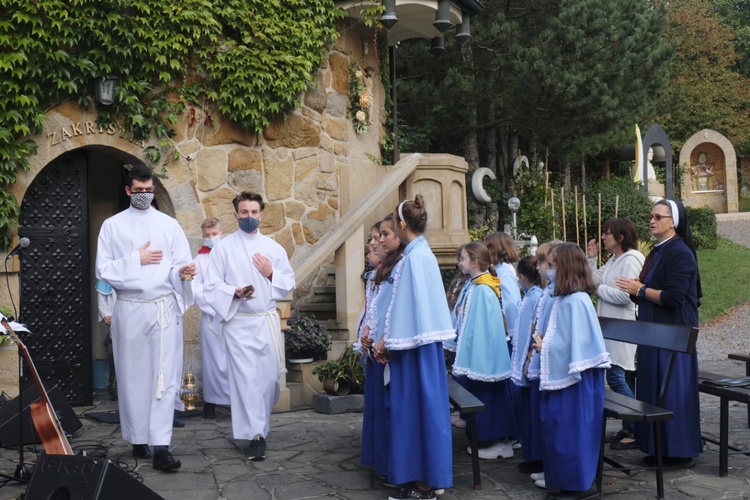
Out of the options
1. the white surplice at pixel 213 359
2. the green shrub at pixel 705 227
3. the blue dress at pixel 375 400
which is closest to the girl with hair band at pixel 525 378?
the blue dress at pixel 375 400

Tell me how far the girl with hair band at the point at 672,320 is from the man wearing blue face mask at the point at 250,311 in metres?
2.78

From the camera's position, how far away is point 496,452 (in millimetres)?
6559

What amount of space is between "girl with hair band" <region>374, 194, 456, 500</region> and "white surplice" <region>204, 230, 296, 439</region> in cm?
159

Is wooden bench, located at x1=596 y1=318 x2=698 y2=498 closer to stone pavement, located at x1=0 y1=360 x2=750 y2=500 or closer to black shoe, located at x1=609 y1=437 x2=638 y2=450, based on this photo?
stone pavement, located at x1=0 y1=360 x2=750 y2=500

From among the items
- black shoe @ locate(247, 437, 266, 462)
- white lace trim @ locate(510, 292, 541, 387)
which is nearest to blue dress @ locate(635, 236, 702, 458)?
white lace trim @ locate(510, 292, 541, 387)

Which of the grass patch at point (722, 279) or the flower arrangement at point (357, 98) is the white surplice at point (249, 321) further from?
the grass patch at point (722, 279)

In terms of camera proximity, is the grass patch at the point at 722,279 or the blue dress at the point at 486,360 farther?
the grass patch at the point at 722,279

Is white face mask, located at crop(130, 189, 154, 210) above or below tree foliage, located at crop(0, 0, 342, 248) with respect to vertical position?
below

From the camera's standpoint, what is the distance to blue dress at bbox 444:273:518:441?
655 centimetres

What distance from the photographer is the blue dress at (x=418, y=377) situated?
5.20m

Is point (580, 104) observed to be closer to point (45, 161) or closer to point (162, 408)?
point (45, 161)

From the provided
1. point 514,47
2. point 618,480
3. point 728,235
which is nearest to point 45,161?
point 618,480

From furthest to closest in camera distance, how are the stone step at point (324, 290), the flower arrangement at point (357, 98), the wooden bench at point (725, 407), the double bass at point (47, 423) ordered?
the flower arrangement at point (357, 98), the stone step at point (324, 290), the wooden bench at point (725, 407), the double bass at point (47, 423)

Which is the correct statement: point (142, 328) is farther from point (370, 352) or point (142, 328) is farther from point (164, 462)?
point (370, 352)
